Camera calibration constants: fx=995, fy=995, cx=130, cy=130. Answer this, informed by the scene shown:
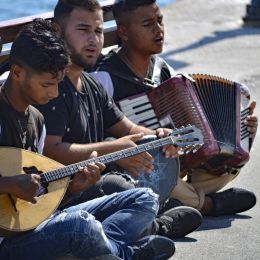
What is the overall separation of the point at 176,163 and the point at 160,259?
872mm

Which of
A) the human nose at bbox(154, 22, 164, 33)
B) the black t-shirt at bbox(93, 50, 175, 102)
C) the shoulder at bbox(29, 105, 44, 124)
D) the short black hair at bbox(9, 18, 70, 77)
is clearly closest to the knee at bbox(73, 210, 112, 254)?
the shoulder at bbox(29, 105, 44, 124)

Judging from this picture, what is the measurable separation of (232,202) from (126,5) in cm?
138

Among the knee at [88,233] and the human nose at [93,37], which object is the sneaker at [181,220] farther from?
the human nose at [93,37]

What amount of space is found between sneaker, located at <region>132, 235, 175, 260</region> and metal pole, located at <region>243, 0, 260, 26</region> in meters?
7.83

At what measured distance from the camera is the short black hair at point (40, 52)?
4.55 meters

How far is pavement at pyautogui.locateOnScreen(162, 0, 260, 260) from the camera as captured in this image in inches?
212

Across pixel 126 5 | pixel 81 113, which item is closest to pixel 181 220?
pixel 81 113

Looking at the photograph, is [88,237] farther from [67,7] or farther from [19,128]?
[67,7]

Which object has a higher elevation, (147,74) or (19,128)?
(19,128)


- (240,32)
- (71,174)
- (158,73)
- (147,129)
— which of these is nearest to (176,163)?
(147,129)

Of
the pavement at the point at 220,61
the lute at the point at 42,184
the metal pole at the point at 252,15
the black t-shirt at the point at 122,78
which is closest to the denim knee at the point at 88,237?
the lute at the point at 42,184

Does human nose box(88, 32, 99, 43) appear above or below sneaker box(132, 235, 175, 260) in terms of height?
above

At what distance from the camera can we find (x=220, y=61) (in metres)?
10.4

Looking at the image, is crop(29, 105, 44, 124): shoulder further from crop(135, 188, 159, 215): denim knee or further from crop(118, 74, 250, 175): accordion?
crop(118, 74, 250, 175): accordion
